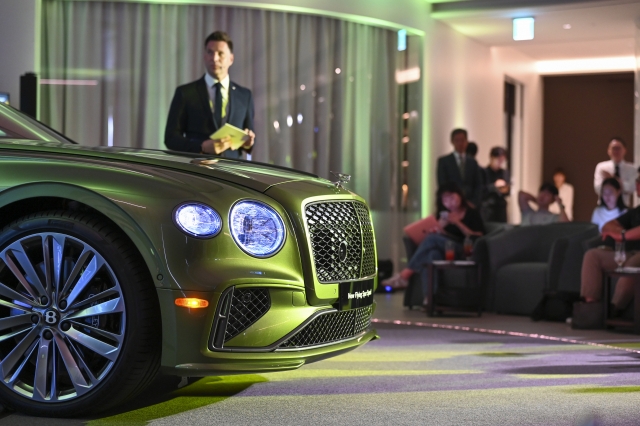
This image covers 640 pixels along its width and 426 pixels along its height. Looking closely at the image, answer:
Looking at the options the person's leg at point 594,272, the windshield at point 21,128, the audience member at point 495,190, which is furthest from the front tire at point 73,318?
the audience member at point 495,190

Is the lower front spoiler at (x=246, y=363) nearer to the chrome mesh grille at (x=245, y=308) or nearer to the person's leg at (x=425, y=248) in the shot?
the chrome mesh grille at (x=245, y=308)

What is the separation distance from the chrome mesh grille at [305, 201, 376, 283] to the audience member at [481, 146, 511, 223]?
7398 millimetres

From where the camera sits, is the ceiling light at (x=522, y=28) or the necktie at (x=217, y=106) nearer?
the necktie at (x=217, y=106)

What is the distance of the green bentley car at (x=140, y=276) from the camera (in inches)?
132

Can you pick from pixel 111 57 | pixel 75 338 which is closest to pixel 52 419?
pixel 75 338

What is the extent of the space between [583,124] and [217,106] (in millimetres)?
16550

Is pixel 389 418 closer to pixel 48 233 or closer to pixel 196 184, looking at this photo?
pixel 196 184

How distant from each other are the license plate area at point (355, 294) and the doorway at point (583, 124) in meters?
17.4

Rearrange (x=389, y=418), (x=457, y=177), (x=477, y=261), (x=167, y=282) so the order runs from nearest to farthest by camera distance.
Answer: (x=167, y=282)
(x=389, y=418)
(x=477, y=261)
(x=457, y=177)

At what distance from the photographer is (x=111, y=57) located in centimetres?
1016

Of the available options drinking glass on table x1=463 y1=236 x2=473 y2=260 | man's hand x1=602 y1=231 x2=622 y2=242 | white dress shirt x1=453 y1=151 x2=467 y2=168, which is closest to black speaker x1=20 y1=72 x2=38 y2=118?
drinking glass on table x1=463 y1=236 x2=473 y2=260

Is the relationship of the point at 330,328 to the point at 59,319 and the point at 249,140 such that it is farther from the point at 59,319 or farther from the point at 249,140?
the point at 249,140

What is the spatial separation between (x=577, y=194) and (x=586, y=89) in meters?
2.29

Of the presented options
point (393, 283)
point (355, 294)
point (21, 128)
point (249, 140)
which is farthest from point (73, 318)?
point (393, 283)
